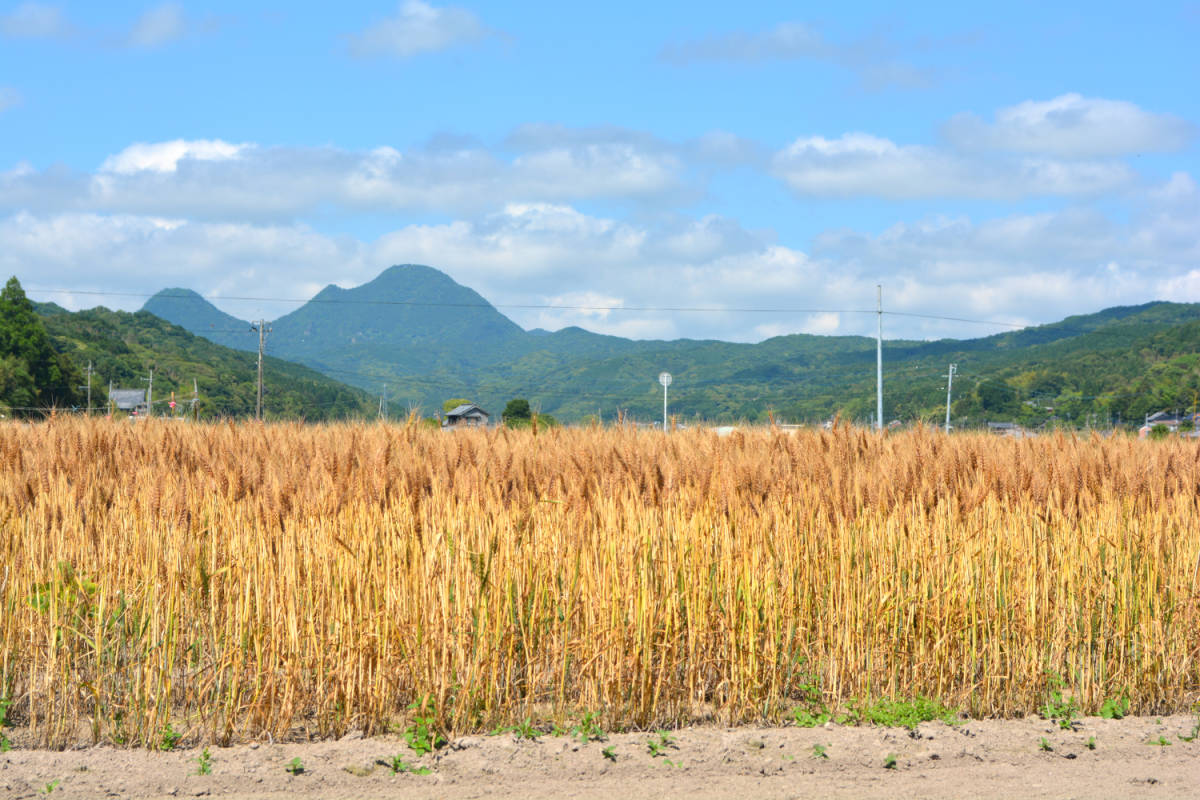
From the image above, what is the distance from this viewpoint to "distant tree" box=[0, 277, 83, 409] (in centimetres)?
6912

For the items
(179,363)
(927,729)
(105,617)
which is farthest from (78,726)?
(179,363)

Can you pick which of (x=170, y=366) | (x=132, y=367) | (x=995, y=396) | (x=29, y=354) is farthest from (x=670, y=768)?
(x=132, y=367)

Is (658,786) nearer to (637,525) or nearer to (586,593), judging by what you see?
(586,593)

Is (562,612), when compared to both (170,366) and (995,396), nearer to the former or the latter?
(995,396)

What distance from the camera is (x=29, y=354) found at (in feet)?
237

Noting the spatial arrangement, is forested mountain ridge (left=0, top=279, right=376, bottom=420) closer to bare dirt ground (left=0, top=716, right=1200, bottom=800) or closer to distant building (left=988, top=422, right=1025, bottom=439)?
distant building (left=988, top=422, right=1025, bottom=439)

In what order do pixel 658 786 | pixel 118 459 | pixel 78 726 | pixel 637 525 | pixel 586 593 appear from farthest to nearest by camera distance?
1. pixel 118 459
2. pixel 637 525
3. pixel 586 593
4. pixel 78 726
5. pixel 658 786

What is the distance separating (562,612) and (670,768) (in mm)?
1033

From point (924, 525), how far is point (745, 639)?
1.30 metres

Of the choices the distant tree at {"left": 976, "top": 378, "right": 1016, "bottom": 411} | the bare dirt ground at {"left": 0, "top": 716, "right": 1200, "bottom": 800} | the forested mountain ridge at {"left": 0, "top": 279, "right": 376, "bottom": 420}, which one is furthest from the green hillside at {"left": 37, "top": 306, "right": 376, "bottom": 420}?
the bare dirt ground at {"left": 0, "top": 716, "right": 1200, "bottom": 800}

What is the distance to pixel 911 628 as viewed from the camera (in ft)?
15.9

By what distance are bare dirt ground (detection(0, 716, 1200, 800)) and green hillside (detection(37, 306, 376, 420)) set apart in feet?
246

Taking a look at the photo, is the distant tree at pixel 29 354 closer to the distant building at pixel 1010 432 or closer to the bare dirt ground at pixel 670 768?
the distant building at pixel 1010 432

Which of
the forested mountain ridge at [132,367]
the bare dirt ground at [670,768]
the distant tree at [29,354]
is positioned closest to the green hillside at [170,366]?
the forested mountain ridge at [132,367]
